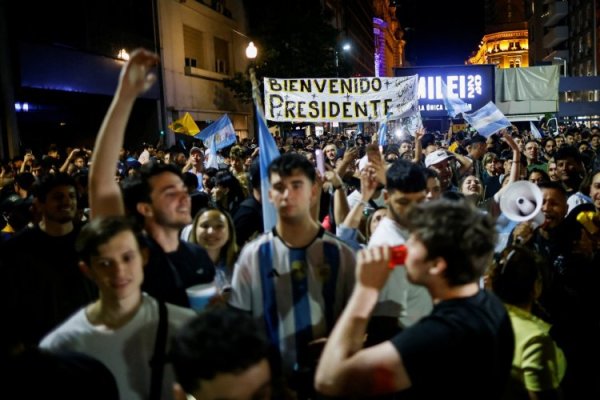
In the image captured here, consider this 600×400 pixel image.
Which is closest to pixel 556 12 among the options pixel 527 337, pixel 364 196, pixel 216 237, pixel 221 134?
pixel 221 134

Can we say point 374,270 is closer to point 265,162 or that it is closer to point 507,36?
point 265,162

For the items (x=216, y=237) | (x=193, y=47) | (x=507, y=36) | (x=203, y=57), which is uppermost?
(x=507, y=36)

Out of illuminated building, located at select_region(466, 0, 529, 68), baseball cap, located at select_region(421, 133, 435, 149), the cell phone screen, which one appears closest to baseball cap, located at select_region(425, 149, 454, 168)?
the cell phone screen

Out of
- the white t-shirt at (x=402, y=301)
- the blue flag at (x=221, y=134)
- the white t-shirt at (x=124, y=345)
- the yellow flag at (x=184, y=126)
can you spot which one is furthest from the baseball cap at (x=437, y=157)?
the yellow flag at (x=184, y=126)

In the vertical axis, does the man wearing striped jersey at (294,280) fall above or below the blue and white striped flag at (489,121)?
below

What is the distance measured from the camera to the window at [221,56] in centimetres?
3325

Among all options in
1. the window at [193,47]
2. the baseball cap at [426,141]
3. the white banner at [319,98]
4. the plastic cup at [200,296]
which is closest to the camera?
the plastic cup at [200,296]

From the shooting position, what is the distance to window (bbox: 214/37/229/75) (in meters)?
33.2

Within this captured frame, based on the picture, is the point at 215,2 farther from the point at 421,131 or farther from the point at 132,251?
the point at 132,251

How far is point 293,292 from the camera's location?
10.7ft

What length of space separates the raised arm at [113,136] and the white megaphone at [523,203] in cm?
307

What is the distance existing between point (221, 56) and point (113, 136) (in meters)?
31.8

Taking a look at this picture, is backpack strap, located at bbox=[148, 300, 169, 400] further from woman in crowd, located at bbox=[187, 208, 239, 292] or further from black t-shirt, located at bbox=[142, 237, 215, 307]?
woman in crowd, located at bbox=[187, 208, 239, 292]

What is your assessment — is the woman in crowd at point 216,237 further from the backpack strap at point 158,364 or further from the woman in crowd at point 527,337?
the woman in crowd at point 527,337
